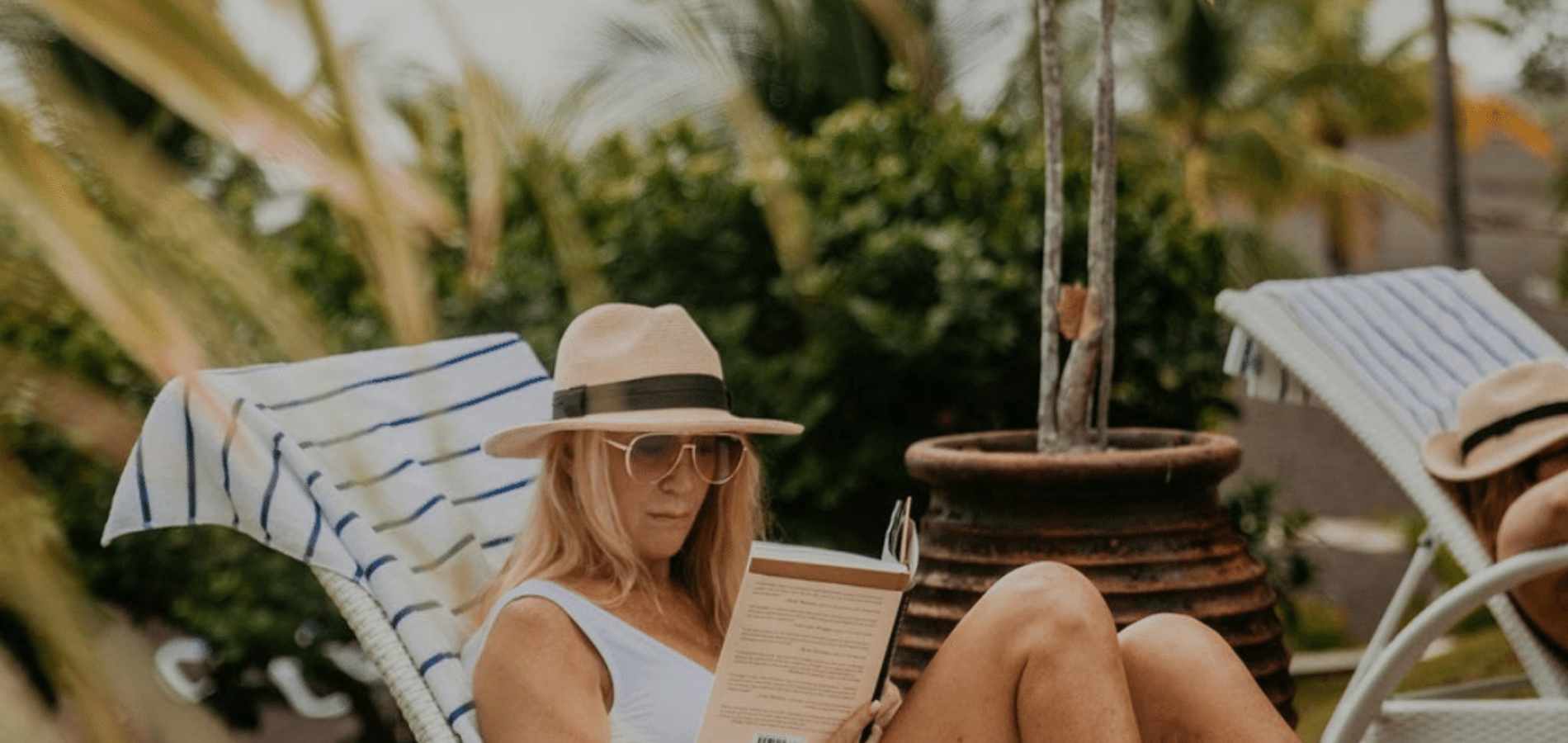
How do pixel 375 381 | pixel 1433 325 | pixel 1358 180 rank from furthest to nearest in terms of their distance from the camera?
pixel 1358 180 < pixel 1433 325 < pixel 375 381

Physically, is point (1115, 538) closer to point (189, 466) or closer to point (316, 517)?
point (316, 517)

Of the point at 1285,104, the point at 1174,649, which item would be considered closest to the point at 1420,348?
the point at 1174,649

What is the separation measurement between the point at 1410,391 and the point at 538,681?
6.90 feet

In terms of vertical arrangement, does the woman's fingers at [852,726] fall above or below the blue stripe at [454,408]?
below

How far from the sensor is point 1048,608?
250 cm

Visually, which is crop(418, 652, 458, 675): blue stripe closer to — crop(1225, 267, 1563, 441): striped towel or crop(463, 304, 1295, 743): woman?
crop(463, 304, 1295, 743): woman

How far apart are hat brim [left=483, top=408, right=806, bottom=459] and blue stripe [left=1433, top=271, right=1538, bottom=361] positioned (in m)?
1.99

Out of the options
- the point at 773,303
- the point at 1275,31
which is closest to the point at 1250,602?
the point at 773,303

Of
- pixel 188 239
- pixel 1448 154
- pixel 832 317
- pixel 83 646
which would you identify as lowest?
pixel 1448 154

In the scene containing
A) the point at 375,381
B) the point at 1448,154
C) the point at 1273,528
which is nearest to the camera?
the point at 375,381

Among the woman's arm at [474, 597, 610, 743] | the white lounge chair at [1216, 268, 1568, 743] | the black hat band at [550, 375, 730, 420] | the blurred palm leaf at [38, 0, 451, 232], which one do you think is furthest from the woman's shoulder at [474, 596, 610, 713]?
the blurred palm leaf at [38, 0, 451, 232]

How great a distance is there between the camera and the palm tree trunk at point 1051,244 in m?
3.72

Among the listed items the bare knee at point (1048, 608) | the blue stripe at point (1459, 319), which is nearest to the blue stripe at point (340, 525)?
the bare knee at point (1048, 608)

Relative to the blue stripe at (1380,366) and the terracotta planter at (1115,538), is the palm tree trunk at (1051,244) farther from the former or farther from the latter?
the blue stripe at (1380,366)
